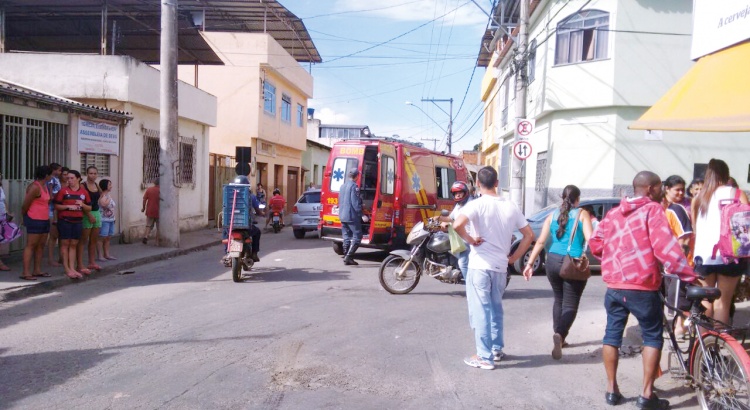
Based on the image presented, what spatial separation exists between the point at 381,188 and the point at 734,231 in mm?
8013

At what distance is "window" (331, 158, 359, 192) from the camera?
1333cm

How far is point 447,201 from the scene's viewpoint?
53.1 ft

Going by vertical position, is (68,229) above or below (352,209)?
below

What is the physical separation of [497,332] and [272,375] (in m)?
2.12

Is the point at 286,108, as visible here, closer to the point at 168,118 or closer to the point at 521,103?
the point at 521,103

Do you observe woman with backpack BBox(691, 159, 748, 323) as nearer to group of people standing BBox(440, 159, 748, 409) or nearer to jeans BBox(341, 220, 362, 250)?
group of people standing BBox(440, 159, 748, 409)

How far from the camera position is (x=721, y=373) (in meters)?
4.19

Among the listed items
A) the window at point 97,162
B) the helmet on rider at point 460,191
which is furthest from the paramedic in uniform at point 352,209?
the window at point 97,162

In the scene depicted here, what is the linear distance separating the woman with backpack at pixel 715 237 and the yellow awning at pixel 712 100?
1.41ft

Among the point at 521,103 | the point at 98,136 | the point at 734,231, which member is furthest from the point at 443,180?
the point at 734,231

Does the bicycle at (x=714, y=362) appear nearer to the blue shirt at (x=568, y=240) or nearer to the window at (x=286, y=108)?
the blue shirt at (x=568, y=240)

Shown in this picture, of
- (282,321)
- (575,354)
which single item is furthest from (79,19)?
(575,354)

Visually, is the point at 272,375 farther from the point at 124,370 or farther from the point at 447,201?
the point at 447,201

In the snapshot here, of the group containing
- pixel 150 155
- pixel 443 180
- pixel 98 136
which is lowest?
pixel 443 180
